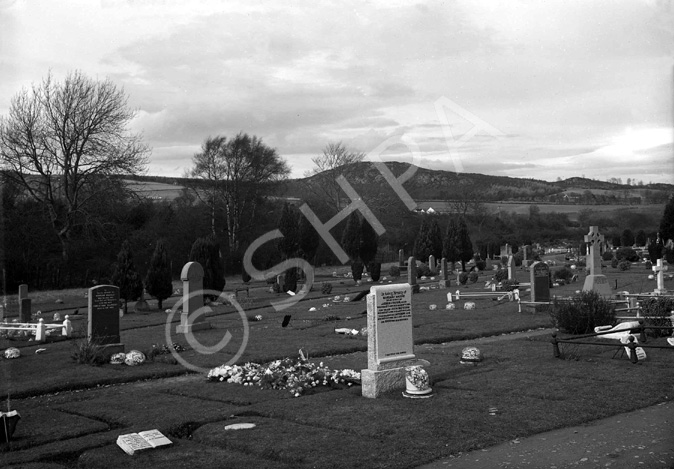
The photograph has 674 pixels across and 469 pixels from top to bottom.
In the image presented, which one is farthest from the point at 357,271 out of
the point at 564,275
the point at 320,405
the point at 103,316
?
the point at 320,405

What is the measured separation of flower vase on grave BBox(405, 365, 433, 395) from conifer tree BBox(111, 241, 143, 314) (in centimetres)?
1921

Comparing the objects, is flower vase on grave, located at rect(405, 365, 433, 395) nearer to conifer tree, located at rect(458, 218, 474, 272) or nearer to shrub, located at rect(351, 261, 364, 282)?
shrub, located at rect(351, 261, 364, 282)

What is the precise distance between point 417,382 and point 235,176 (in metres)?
39.6

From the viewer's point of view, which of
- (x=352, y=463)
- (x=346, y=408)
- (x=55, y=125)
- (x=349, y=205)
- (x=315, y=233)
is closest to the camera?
(x=352, y=463)

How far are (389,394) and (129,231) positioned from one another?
33.1 metres

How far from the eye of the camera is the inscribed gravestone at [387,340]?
9.91m

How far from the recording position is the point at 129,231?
3994 cm

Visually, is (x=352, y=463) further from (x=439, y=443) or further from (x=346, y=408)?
(x=346, y=408)

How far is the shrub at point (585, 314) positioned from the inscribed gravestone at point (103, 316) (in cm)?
1054

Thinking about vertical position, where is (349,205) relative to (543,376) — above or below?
above

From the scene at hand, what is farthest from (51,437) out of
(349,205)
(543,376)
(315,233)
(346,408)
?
(349,205)

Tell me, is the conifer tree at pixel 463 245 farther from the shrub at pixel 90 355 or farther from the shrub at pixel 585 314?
the shrub at pixel 90 355

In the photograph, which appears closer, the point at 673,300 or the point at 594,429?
the point at 594,429

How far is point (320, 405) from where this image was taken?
9.29m
